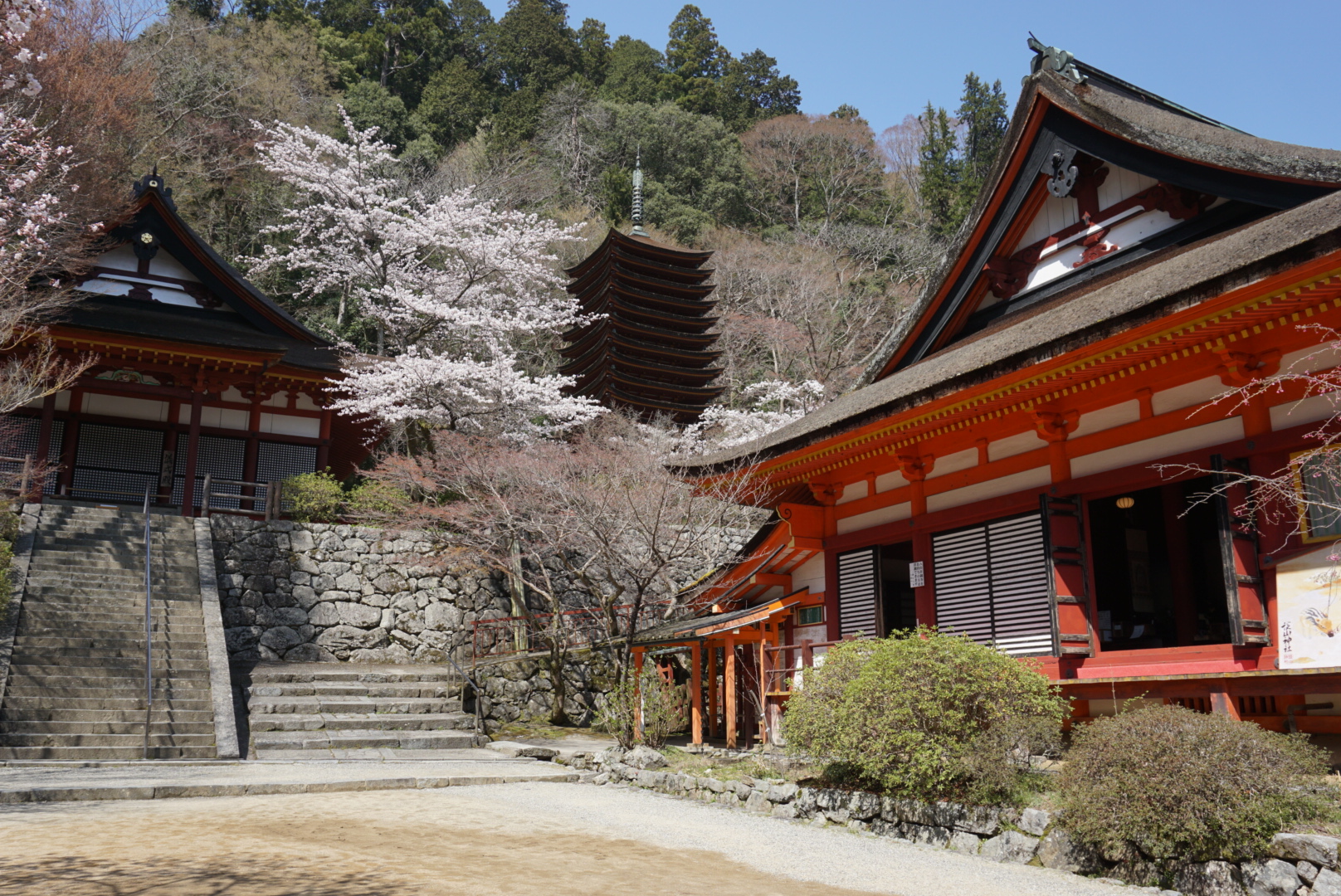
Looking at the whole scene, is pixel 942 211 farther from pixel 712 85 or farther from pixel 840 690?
pixel 840 690

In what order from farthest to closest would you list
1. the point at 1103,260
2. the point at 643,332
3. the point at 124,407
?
the point at 643,332 < the point at 124,407 < the point at 1103,260

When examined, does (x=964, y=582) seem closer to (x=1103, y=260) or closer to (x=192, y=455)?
(x=1103, y=260)

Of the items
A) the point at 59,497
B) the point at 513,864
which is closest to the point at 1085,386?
the point at 513,864

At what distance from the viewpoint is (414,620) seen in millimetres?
19516

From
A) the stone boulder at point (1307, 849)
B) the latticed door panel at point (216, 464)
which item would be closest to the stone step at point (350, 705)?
the latticed door panel at point (216, 464)

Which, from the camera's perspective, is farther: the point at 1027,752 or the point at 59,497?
the point at 59,497

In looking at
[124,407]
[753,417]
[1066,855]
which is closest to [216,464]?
[124,407]

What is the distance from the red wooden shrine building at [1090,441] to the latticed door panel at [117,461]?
14.9m

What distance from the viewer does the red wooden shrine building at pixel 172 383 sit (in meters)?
20.5

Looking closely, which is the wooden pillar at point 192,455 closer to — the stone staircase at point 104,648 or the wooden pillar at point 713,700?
the stone staircase at point 104,648

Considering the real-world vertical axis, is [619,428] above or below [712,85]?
below

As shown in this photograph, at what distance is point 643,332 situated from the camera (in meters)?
29.4

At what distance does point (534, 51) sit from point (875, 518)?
151 feet

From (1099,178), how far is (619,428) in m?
16.3
